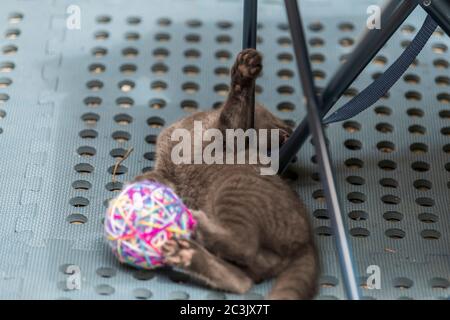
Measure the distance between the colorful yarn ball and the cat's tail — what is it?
23cm

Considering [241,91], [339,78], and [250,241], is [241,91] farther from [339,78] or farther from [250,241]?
[250,241]

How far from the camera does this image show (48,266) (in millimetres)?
2164

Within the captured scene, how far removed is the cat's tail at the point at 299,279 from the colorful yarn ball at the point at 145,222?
23 cm

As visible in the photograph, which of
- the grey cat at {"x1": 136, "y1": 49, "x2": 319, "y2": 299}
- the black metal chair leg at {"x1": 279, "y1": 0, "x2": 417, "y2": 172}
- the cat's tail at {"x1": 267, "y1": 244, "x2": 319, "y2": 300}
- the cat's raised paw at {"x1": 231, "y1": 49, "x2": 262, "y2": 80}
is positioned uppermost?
the cat's raised paw at {"x1": 231, "y1": 49, "x2": 262, "y2": 80}

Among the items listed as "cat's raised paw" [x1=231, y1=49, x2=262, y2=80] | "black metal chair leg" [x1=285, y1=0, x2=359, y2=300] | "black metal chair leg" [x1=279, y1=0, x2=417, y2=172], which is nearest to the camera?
"black metal chair leg" [x1=285, y1=0, x2=359, y2=300]

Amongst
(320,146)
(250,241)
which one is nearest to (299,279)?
(250,241)

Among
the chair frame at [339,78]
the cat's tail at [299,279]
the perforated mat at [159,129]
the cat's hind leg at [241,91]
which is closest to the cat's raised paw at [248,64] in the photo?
the cat's hind leg at [241,91]

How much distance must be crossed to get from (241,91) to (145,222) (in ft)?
1.70

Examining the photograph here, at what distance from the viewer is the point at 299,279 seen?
6.59ft

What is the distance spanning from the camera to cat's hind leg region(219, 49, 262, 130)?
2.29 metres

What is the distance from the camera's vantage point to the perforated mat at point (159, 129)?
2178 millimetres

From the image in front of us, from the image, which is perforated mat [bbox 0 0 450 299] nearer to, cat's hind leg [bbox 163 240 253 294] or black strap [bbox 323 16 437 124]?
cat's hind leg [bbox 163 240 253 294]

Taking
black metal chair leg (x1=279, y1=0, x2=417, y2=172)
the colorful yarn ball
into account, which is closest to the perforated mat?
the colorful yarn ball
